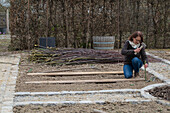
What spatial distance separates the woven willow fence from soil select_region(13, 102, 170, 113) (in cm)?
659

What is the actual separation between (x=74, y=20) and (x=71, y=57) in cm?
359

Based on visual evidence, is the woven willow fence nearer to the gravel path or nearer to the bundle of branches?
the bundle of branches

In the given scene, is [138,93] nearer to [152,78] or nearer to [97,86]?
[97,86]

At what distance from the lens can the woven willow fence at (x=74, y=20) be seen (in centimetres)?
1088

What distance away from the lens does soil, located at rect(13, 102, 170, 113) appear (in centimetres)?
377

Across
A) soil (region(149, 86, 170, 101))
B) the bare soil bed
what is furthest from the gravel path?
soil (region(149, 86, 170, 101))

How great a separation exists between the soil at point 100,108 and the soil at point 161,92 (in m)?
0.52

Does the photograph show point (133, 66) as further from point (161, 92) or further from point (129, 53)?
point (161, 92)

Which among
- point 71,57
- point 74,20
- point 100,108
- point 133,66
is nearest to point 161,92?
point 133,66

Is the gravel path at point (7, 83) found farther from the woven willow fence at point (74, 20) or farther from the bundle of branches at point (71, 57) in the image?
the woven willow fence at point (74, 20)

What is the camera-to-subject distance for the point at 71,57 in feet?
25.8

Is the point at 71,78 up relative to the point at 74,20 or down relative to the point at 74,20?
down

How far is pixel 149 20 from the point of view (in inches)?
477

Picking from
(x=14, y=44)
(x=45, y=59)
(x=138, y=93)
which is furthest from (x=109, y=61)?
(x=14, y=44)
